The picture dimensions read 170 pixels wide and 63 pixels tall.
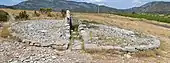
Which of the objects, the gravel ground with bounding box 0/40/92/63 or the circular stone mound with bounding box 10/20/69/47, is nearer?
the gravel ground with bounding box 0/40/92/63

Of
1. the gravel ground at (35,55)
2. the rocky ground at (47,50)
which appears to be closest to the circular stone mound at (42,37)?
the rocky ground at (47,50)

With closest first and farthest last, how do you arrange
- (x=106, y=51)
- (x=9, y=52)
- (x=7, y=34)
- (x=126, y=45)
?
1. (x=9, y=52)
2. (x=106, y=51)
3. (x=126, y=45)
4. (x=7, y=34)

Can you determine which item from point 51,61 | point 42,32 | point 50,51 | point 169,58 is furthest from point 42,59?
point 42,32

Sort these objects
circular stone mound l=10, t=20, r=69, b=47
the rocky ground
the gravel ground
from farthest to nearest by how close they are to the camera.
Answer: circular stone mound l=10, t=20, r=69, b=47, the rocky ground, the gravel ground

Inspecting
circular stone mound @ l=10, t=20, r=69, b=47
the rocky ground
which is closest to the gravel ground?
the rocky ground

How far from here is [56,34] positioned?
1085 inches

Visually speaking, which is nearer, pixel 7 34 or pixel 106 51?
pixel 106 51

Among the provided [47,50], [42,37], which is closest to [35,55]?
[47,50]

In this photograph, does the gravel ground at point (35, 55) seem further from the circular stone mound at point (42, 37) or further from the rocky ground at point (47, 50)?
the circular stone mound at point (42, 37)

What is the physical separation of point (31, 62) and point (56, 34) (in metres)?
10.1

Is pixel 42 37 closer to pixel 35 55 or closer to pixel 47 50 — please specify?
pixel 47 50

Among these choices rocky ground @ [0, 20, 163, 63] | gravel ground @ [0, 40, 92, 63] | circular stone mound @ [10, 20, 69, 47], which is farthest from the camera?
circular stone mound @ [10, 20, 69, 47]

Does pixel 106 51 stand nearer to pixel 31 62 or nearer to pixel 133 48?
pixel 133 48

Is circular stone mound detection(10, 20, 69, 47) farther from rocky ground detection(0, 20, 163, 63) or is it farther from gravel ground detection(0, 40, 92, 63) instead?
gravel ground detection(0, 40, 92, 63)
